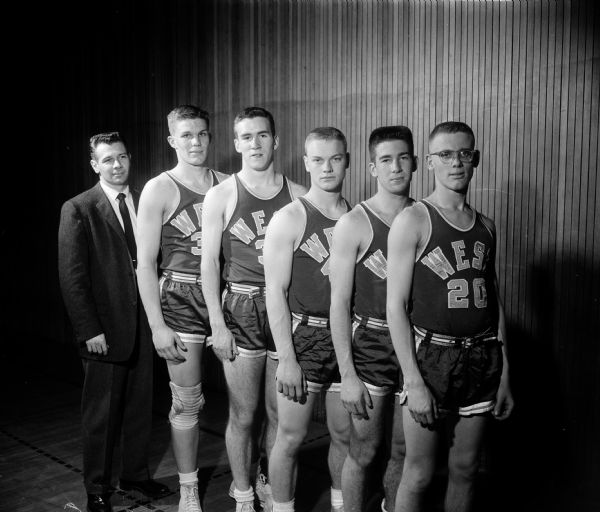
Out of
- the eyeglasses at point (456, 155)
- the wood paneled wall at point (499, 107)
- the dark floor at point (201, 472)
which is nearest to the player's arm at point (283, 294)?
the eyeglasses at point (456, 155)

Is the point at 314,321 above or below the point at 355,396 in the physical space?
above

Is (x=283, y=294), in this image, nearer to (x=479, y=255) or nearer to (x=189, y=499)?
(x=479, y=255)

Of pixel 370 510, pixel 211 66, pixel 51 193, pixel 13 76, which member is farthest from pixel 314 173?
pixel 13 76

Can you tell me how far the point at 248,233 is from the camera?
9.89 feet

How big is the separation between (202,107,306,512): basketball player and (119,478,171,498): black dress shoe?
563mm

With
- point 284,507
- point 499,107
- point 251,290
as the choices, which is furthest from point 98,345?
point 499,107

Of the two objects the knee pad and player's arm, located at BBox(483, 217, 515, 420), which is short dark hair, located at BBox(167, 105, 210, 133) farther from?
player's arm, located at BBox(483, 217, 515, 420)

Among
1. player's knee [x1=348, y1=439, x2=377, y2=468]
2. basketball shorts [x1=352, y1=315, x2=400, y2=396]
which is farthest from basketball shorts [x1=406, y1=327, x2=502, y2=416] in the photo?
player's knee [x1=348, y1=439, x2=377, y2=468]

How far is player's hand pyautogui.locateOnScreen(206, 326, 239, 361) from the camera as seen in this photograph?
117 inches

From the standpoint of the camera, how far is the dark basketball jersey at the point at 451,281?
2.35 meters

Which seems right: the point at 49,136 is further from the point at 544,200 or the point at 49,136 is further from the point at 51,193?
the point at 544,200

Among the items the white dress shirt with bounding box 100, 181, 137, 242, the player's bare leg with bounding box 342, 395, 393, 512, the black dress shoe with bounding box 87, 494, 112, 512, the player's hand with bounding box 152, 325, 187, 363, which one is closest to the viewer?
the player's bare leg with bounding box 342, 395, 393, 512

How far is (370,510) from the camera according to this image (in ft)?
10.7

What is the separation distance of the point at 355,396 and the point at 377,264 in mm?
508
